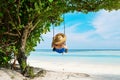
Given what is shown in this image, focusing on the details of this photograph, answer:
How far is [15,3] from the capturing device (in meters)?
18.7

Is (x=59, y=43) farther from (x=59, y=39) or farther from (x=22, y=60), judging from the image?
(x=22, y=60)

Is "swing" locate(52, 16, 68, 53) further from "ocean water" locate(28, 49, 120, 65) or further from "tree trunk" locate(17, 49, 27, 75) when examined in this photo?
"ocean water" locate(28, 49, 120, 65)

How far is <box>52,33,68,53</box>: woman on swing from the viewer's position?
60.3 ft

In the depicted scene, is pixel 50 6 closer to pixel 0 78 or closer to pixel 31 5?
pixel 31 5

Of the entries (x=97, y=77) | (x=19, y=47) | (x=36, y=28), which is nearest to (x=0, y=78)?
(x=19, y=47)

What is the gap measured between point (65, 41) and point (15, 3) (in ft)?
7.75

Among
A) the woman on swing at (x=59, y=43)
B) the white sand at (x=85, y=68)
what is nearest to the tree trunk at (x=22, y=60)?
the woman on swing at (x=59, y=43)

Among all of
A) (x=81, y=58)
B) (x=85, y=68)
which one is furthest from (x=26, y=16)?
(x=81, y=58)

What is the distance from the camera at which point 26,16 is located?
1964cm

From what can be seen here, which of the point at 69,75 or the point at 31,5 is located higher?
the point at 31,5

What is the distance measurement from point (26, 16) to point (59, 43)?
2.04 m

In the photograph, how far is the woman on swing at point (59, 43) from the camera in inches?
724

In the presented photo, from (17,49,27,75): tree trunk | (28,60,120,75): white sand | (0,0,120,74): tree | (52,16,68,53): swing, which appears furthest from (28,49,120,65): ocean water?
(52,16,68,53): swing

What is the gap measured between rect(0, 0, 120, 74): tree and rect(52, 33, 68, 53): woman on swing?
0.85 metres
